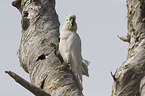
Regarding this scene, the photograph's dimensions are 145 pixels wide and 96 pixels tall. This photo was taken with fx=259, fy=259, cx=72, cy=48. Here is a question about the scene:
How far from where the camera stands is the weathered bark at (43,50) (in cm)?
307

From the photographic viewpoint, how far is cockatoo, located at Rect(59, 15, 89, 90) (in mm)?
4146

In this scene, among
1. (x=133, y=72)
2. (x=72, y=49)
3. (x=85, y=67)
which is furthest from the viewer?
(x=85, y=67)

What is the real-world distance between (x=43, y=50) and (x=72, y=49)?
0.92 metres

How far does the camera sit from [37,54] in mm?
3426

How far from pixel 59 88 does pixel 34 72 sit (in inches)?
19.1

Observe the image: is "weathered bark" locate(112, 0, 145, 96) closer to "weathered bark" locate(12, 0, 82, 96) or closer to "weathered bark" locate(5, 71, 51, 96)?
"weathered bark" locate(12, 0, 82, 96)

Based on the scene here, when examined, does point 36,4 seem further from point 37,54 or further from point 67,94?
point 67,94

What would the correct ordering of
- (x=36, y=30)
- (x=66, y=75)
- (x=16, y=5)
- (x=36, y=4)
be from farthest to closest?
1. (x=16, y=5)
2. (x=36, y=4)
3. (x=36, y=30)
4. (x=66, y=75)

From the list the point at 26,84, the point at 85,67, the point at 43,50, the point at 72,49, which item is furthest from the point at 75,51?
the point at 26,84

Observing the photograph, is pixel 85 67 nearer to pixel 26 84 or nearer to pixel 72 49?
pixel 72 49

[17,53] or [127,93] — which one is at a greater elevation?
[17,53]

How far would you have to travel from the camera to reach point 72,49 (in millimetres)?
4277

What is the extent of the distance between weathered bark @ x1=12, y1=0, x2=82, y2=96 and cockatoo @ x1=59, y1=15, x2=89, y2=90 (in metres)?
0.51

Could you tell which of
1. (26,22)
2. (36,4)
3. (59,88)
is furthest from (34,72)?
(36,4)
